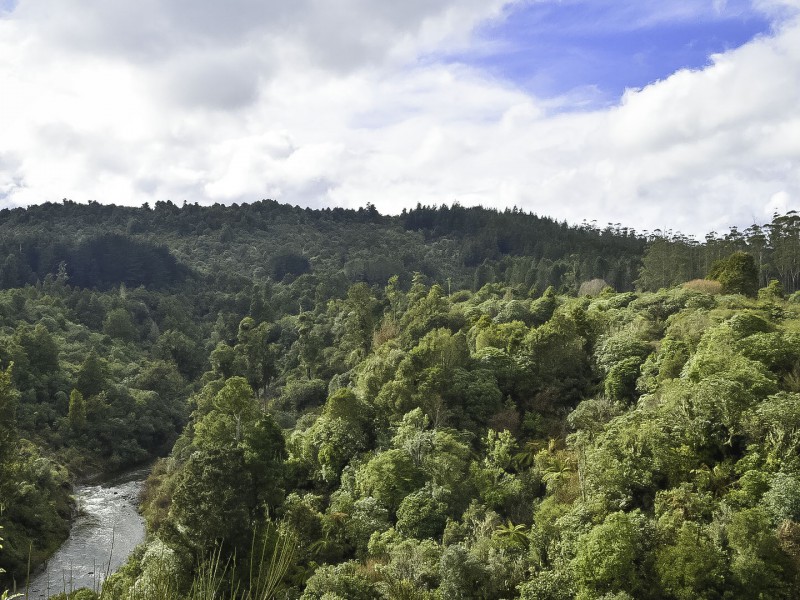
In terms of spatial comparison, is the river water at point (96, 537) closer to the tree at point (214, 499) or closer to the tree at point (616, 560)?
the tree at point (214, 499)

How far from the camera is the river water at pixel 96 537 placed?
37594 millimetres

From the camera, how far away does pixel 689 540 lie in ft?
66.8

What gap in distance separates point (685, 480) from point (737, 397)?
3995 mm

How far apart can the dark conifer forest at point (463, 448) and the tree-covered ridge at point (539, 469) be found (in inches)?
4.5

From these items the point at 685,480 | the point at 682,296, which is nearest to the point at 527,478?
the point at 685,480

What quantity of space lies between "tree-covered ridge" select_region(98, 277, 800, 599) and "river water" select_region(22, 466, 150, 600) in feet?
9.80

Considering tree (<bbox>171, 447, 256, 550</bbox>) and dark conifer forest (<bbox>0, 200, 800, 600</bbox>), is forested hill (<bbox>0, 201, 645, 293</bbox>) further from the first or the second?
tree (<bbox>171, 447, 256, 550</bbox>)

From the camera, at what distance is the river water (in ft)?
123

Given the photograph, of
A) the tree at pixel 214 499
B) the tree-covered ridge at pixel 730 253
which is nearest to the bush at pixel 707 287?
the tree-covered ridge at pixel 730 253

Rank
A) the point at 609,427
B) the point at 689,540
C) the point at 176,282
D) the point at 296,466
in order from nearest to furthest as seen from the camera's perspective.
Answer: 1. the point at 689,540
2. the point at 609,427
3. the point at 296,466
4. the point at 176,282

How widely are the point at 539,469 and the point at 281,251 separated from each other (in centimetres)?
13906

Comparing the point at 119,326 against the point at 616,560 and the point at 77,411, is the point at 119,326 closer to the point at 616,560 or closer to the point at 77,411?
the point at 77,411

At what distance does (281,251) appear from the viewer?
16312 centimetres

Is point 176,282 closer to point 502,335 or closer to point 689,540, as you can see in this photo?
point 502,335
